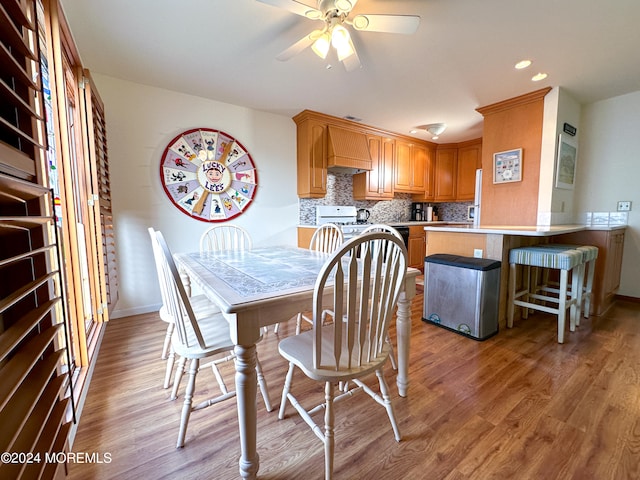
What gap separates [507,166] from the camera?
3207 mm

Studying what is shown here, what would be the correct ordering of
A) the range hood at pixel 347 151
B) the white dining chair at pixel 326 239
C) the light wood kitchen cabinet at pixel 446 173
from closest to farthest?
the white dining chair at pixel 326 239
the range hood at pixel 347 151
the light wood kitchen cabinet at pixel 446 173

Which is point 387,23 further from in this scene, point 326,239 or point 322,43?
point 326,239

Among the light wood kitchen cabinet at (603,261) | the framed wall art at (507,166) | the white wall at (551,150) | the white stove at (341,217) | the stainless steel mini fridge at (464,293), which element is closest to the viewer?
the stainless steel mini fridge at (464,293)

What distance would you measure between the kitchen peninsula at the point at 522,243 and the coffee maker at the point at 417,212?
254cm

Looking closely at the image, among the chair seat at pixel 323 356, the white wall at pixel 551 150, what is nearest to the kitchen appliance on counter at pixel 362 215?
the white wall at pixel 551 150

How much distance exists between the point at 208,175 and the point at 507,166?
351 cm

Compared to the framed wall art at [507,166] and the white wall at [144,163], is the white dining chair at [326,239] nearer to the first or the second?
the white wall at [144,163]

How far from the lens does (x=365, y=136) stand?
13.3 feet

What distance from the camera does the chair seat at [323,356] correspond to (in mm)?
992

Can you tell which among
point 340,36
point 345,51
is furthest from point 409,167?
point 340,36

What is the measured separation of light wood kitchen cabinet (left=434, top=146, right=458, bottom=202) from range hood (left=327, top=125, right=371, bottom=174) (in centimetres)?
189

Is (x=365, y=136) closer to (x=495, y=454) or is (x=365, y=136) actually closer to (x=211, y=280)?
(x=211, y=280)

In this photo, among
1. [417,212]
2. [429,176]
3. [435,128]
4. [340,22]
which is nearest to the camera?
[340,22]

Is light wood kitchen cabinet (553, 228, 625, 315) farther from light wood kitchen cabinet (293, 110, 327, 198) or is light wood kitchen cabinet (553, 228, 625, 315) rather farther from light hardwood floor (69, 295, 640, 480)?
light wood kitchen cabinet (293, 110, 327, 198)
